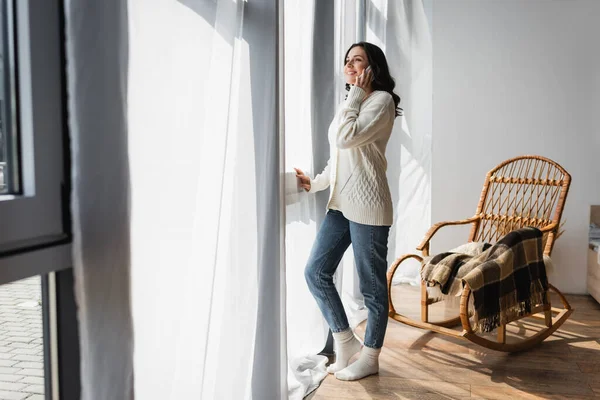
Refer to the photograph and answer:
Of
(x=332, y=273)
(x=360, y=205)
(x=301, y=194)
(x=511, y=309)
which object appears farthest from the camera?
(x=511, y=309)

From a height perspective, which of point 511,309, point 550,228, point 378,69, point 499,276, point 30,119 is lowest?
point 511,309

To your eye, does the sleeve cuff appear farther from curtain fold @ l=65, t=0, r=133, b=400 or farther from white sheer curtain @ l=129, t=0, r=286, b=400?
curtain fold @ l=65, t=0, r=133, b=400

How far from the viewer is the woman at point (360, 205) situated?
7.46 ft

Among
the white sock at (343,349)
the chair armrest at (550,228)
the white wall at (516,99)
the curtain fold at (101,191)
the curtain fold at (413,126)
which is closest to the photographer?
the curtain fold at (101,191)

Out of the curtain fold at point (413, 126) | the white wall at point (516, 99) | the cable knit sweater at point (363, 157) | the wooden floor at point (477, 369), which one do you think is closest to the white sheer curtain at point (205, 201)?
the cable knit sweater at point (363, 157)

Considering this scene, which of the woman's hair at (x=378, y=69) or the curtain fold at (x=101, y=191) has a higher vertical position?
the woman's hair at (x=378, y=69)

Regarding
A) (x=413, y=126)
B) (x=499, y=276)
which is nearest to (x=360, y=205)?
(x=499, y=276)

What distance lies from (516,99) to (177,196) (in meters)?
3.39

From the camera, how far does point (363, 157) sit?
2.33 metres

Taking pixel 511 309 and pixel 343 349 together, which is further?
pixel 511 309

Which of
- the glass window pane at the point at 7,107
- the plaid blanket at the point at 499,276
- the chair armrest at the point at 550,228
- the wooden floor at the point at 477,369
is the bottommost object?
the wooden floor at the point at 477,369

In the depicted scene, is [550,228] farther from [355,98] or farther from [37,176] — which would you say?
[37,176]

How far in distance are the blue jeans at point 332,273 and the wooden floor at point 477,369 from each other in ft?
0.72

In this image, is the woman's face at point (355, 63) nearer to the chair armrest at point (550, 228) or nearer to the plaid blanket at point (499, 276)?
the plaid blanket at point (499, 276)
